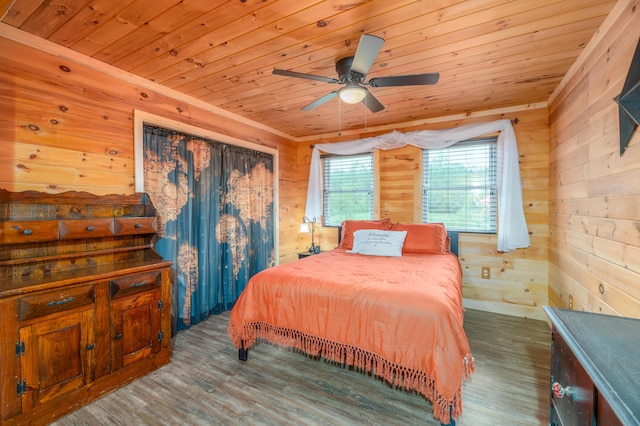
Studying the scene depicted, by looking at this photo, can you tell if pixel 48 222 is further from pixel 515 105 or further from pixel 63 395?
pixel 515 105

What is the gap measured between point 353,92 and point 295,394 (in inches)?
86.1

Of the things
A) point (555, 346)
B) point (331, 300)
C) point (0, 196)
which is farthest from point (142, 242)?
point (555, 346)

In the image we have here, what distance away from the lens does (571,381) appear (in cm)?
89

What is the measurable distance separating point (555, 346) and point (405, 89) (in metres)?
2.45

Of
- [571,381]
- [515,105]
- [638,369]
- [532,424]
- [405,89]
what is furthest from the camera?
[515,105]

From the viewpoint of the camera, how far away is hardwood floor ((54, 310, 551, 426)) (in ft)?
5.50

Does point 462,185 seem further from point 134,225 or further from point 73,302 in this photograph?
point 73,302

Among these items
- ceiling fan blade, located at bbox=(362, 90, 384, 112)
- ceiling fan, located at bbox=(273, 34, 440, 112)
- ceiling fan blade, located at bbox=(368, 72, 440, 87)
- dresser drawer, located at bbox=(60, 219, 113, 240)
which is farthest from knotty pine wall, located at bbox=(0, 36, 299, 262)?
ceiling fan blade, located at bbox=(368, 72, 440, 87)

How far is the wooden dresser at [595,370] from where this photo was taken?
2.09 ft

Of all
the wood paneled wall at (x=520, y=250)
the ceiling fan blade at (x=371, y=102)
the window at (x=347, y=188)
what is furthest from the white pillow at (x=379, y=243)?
the ceiling fan blade at (x=371, y=102)

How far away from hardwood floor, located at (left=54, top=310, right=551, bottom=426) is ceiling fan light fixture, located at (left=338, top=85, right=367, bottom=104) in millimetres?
2110

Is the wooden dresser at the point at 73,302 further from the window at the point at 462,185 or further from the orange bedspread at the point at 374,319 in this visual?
the window at the point at 462,185

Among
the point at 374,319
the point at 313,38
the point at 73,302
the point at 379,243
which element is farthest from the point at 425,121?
the point at 73,302

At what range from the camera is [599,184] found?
190 centimetres
